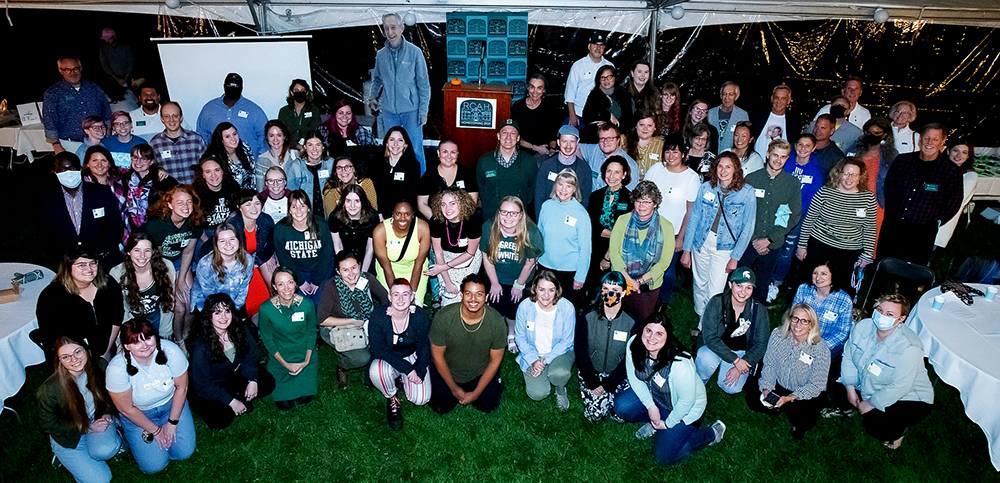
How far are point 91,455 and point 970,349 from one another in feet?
18.1

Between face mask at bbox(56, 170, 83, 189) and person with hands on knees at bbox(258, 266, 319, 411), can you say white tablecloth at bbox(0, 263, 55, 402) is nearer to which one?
face mask at bbox(56, 170, 83, 189)

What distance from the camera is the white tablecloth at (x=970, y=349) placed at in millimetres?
3672

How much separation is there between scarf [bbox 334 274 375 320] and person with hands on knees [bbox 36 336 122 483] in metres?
1.51

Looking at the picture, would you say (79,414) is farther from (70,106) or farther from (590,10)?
(590,10)

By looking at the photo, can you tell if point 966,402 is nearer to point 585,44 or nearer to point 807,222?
point 807,222

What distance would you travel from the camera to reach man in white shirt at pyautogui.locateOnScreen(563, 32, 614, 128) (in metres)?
6.66

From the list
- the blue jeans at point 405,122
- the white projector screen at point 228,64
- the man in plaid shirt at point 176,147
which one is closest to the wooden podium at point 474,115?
the blue jeans at point 405,122

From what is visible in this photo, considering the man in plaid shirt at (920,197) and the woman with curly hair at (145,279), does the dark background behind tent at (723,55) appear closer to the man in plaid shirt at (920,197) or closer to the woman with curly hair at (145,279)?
the man in plaid shirt at (920,197)

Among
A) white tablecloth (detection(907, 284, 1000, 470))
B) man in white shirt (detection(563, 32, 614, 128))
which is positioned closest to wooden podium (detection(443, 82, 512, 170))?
man in white shirt (detection(563, 32, 614, 128))

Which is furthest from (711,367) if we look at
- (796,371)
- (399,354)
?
(399,354)

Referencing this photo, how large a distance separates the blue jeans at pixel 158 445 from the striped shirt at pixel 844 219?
16.1 feet

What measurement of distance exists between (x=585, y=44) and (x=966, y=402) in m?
5.76

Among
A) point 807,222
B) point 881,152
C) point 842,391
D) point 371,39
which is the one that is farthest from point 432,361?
point 371,39

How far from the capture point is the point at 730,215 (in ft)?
15.1
